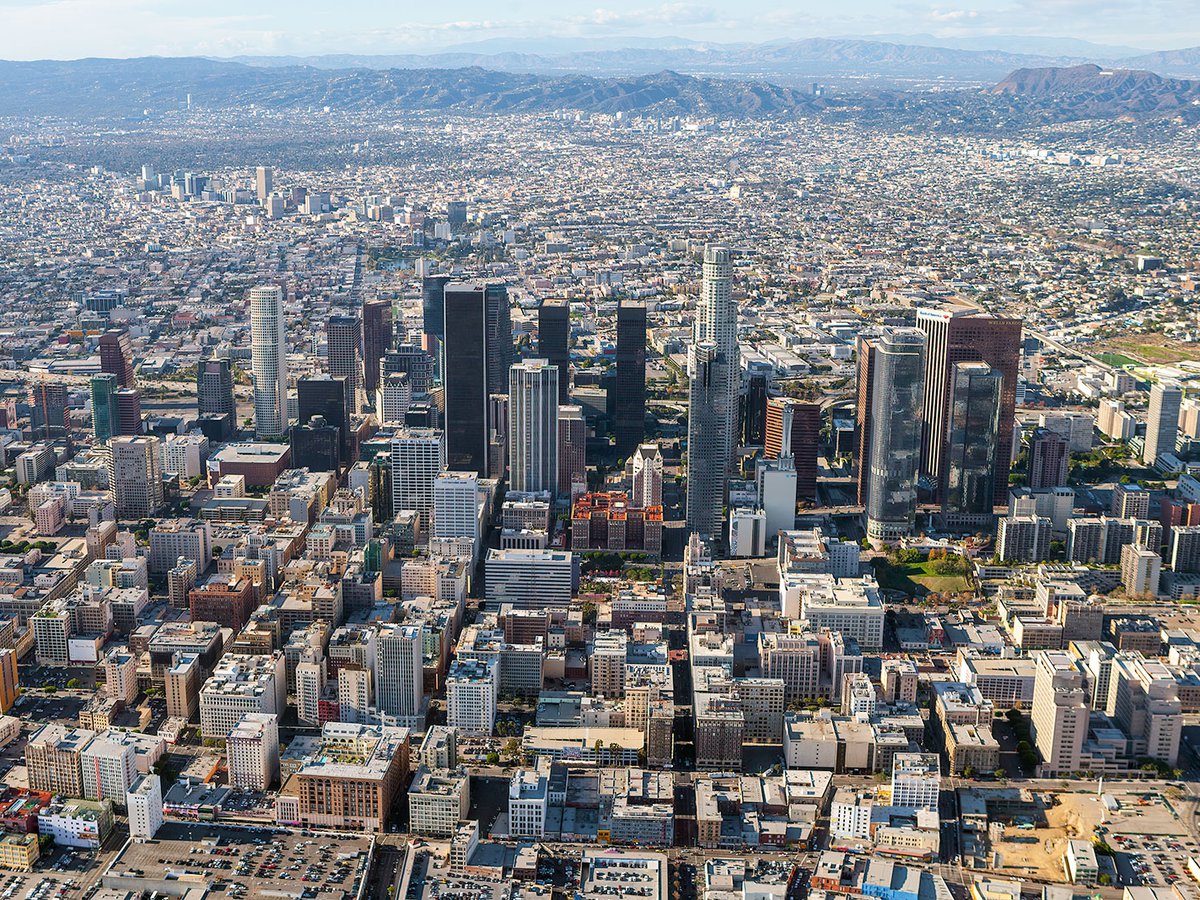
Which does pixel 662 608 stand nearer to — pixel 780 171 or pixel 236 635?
pixel 236 635

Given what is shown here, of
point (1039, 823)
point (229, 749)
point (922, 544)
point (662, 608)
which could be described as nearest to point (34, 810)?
point (229, 749)

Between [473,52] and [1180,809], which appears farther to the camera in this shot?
[473,52]

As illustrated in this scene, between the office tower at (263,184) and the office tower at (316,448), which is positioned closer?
the office tower at (316,448)

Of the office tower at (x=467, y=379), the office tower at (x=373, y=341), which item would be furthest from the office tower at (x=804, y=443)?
the office tower at (x=373, y=341)

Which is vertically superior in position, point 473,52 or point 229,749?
point 473,52

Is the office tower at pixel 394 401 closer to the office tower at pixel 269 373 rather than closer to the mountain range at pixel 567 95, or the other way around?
the office tower at pixel 269 373

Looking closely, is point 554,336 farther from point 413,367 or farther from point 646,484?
point 646,484

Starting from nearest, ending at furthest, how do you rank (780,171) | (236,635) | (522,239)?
(236,635) → (522,239) → (780,171)

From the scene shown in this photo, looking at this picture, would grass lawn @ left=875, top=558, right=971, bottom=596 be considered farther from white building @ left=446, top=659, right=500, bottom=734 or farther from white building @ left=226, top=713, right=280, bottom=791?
white building @ left=226, top=713, right=280, bottom=791
